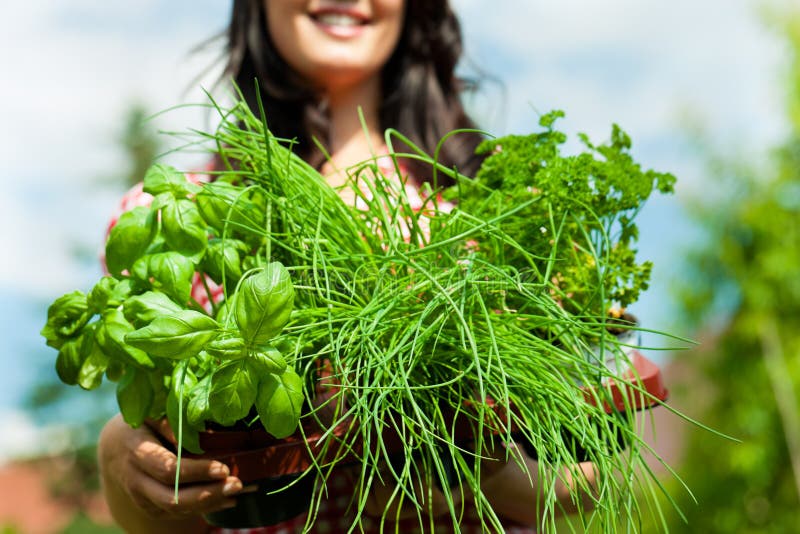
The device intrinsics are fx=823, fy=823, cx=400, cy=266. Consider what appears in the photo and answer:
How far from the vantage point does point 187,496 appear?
671 millimetres

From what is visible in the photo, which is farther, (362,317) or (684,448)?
(684,448)

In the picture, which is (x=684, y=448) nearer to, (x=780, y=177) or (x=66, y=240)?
(x=780, y=177)

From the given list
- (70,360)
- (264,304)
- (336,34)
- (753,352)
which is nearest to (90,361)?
(70,360)

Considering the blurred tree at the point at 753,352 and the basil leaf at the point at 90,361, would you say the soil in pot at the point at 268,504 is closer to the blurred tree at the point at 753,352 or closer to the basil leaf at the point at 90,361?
the basil leaf at the point at 90,361

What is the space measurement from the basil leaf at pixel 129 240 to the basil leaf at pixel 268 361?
0.19m

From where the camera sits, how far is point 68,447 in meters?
12.2

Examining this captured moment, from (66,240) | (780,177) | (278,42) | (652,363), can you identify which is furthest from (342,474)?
(66,240)

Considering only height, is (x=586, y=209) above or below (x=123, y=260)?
above

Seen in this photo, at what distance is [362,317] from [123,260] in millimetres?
207

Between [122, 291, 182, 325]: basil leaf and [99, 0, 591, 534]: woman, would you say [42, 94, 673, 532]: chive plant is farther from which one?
[99, 0, 591, 534]: woman

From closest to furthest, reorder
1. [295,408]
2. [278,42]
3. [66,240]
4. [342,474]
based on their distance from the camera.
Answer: [295,408] < [342,474] < [278,42] < [66,240]

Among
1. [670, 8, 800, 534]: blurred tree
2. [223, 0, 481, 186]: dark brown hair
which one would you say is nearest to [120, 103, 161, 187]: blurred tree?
[670, 8, 800, 534]: blurred tree

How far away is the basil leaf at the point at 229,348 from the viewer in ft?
1.64

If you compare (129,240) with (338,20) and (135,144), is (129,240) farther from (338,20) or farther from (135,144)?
(135,144)
